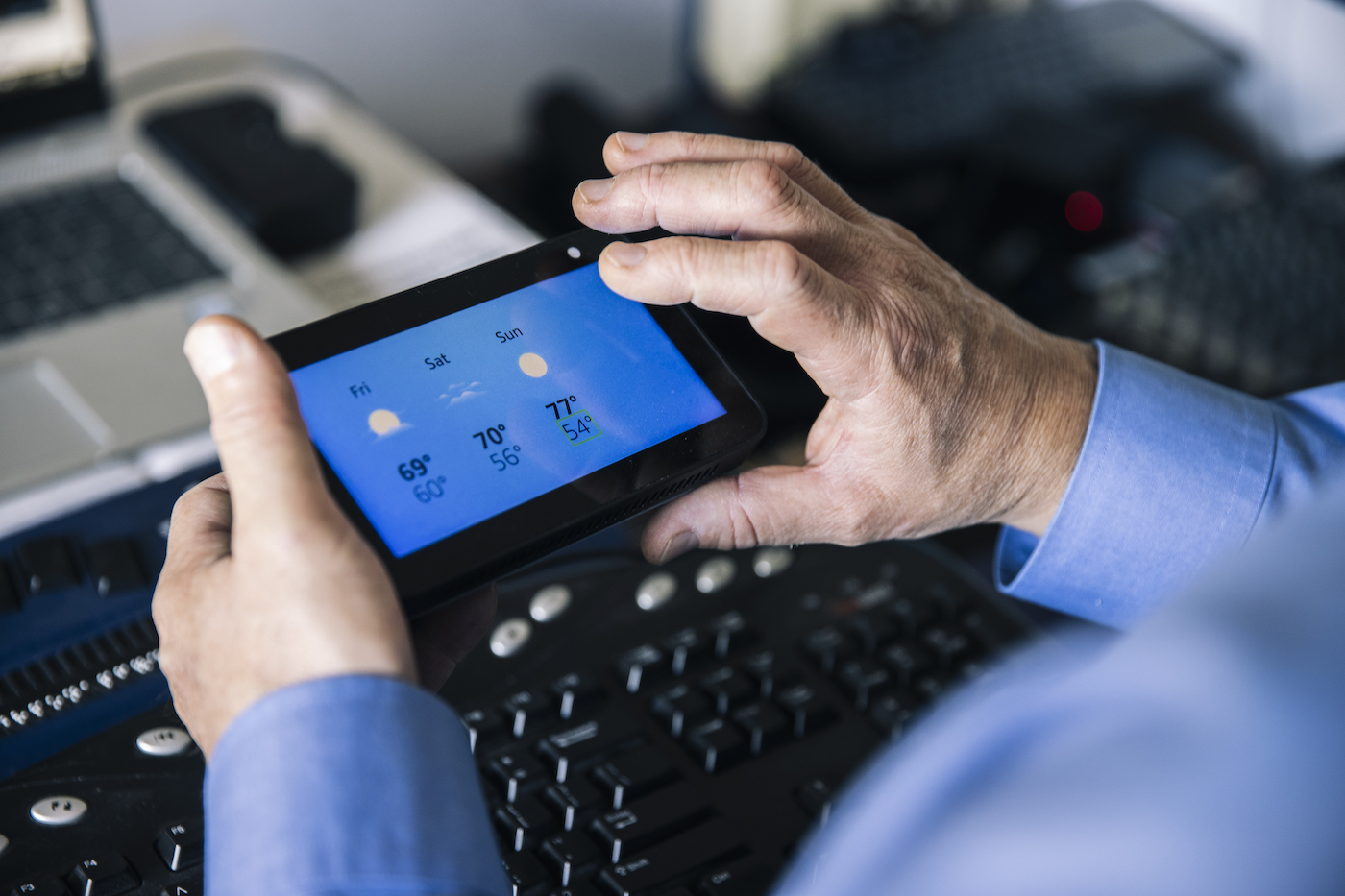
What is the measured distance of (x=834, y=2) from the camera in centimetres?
103

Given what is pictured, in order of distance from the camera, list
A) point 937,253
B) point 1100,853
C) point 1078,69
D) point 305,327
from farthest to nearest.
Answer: point 1078,69 < point 937,253 < point 305,327 < point 1100,853

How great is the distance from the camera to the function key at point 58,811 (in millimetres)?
381

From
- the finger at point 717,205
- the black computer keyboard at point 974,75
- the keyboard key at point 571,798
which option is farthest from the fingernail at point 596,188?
the black computer keyboard at point 974,75

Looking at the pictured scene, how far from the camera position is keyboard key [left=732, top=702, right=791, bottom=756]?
46 centimetres

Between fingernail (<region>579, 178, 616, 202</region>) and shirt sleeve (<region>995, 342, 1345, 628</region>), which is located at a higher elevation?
fingernail (<region>579, 178, 616, 202</region>)

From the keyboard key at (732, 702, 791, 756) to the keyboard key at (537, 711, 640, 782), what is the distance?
46 mm

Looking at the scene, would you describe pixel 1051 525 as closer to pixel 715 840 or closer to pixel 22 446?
pixel 715 840

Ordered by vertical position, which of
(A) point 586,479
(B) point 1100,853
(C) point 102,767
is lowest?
(C) point 102,767

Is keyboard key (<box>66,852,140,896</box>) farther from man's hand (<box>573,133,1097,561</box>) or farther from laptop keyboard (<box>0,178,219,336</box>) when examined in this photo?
laptop keyboard (<box>0,178,219,336</box>)

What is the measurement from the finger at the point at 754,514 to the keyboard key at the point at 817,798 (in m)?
0.10

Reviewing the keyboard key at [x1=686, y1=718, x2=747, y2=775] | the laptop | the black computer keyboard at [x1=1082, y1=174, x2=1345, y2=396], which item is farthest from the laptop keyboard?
the black computer keyboard at [x1=1082, y1=174, x2=1345, y2=396]

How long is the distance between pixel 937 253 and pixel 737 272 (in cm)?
14

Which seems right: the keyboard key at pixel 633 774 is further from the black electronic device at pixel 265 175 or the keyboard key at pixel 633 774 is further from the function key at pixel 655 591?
the black electronic device at pixel 265 175

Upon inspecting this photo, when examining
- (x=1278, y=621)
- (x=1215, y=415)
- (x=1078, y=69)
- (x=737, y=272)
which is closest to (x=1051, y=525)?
(x=1215, y=415)
